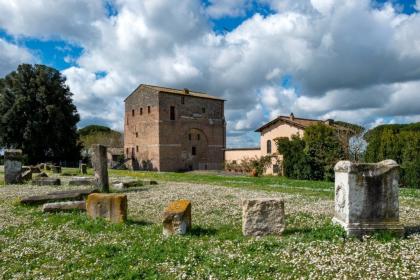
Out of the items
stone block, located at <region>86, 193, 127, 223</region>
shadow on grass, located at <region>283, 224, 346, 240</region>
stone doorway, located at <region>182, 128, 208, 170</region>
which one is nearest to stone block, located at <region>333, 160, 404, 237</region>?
shadow on grass, located at <region>283, 224, 346, 240</region>

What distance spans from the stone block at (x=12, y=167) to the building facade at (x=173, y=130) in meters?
30.8

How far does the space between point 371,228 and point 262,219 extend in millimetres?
2226

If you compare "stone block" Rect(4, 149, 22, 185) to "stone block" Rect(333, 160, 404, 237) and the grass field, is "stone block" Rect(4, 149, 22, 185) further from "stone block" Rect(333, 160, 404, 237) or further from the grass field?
"stone block" Rect(333, 160, 404, 237)

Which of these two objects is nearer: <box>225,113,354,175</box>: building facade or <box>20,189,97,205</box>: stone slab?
<box>20,189,97,205</box>: stone slab

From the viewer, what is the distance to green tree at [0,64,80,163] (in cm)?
4628

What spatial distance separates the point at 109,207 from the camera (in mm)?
10156

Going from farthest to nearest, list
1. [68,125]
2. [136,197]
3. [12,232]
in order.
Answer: [68,125], [136,197], [12,232]

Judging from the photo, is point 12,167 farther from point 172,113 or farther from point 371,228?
point 172,113

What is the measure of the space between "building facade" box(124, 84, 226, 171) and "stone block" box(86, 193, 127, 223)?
42.0 meters

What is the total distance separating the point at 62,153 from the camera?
161 ft

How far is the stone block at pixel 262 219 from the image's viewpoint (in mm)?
8297

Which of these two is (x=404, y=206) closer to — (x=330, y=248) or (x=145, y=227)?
(x=330, y=248)

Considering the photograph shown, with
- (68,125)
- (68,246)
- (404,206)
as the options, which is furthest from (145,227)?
(68,125)

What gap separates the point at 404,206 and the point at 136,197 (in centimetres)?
980
